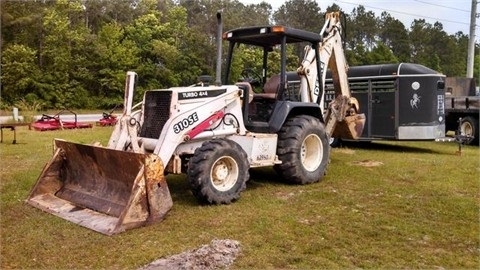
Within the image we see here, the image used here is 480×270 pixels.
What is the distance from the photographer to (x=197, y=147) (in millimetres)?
6348

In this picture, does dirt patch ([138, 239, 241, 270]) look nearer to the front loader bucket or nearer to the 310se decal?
the front loader bucket

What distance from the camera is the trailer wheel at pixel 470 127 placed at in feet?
46.5

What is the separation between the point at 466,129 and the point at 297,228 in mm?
11178

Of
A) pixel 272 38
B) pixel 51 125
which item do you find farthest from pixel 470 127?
pixel 51 125

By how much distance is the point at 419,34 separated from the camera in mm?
69625

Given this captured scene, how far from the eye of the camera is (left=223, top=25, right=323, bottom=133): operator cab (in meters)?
7.25

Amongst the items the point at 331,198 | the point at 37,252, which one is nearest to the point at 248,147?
the point at 331,198

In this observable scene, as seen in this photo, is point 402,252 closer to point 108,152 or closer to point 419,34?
point 108,152

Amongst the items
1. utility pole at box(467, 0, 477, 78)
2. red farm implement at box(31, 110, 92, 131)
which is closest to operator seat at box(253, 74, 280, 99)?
red farm implement at box(31, 110, 92, 131)

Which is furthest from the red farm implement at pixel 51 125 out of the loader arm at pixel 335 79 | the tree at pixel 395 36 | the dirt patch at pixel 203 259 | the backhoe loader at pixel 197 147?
the tree at pixel 395 36

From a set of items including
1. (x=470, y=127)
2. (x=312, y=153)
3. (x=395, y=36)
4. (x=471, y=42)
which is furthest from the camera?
(x=395, y=36)

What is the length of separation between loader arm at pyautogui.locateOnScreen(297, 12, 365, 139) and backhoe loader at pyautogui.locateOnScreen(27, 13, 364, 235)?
52 millimetres

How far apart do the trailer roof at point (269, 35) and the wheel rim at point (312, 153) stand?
1.53 metres

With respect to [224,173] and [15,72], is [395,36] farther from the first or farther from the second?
[224,173]
